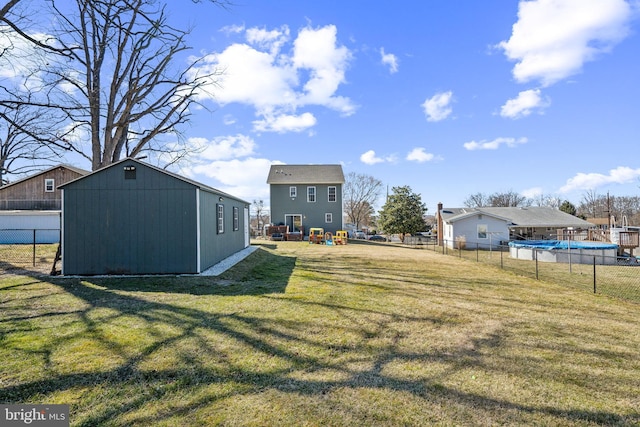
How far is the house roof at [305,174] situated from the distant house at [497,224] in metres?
9.91

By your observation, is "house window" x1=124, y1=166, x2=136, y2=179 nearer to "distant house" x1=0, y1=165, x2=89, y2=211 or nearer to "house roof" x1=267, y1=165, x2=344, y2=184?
"distant house" x1=0, y1=165, x2=89, y2=211

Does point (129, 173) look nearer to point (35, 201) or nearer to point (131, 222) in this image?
point (131, 222)

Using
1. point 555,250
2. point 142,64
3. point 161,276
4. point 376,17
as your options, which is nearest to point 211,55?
point 142,64

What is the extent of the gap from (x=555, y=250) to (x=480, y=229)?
9073mm

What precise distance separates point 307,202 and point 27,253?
718 inches

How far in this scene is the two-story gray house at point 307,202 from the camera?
2766cm

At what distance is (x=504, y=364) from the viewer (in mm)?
3688

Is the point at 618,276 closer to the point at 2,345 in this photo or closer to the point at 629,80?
the point at 629,80

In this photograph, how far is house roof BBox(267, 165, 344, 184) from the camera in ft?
91.2

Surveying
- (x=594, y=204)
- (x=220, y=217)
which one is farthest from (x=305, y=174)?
(x=594, y=204)

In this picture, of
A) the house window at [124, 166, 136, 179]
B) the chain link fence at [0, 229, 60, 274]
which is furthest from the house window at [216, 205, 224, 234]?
the chain link fence at [0, 229, 60, 274]

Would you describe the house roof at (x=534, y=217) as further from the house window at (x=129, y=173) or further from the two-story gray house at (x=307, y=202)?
the house window at (x=129, y=173)

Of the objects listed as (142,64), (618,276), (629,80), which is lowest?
(618,276)

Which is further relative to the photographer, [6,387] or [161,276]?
[161,276]
